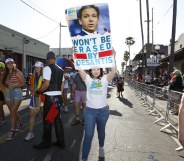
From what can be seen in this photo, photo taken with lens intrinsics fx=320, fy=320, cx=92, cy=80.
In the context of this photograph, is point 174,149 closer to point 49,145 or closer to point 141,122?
point 49,145

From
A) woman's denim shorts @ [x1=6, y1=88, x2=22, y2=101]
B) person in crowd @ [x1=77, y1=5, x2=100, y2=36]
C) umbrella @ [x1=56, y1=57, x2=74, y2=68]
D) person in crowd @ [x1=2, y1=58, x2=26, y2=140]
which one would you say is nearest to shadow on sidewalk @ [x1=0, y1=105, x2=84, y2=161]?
person in crowd @ [x1=2, y1=58, x2=26, y2=140]

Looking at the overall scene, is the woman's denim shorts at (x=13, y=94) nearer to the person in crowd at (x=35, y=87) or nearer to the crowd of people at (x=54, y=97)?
the crowd of people at (x=54, y=97)

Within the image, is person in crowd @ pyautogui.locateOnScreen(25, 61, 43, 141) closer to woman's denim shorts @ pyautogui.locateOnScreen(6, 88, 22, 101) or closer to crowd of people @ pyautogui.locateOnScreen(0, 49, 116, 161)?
crowd of people @ pyautogui.locateOnScreen(0, 49, 116, 161)

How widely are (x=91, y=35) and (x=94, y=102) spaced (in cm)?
114

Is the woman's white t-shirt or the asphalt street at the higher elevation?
the woman's white t-shirt

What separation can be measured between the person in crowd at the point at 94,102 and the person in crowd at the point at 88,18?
669 mm

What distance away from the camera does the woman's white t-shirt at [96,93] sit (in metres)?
5.44

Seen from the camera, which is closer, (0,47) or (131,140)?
(131,140)

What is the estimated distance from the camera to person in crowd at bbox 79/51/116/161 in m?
5.38

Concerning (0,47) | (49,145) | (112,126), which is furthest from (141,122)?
(0,47)

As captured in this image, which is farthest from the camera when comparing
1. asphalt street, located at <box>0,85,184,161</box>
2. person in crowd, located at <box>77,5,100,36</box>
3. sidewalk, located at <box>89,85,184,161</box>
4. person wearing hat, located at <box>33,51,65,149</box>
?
person wearing hat, located at <box>33,51,65,149</box>

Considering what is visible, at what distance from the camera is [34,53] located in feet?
149

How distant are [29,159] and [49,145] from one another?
34.4 inches

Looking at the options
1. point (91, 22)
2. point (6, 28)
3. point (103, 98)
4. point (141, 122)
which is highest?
point (6, 28)
